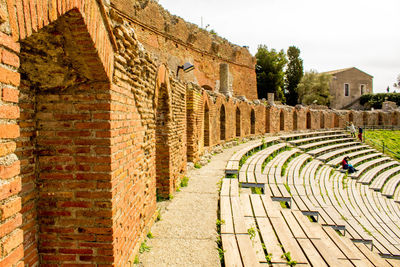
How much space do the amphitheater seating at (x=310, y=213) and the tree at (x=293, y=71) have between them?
2307 centimetres

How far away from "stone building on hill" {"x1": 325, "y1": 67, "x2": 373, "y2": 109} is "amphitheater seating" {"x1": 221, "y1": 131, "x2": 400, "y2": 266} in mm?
29613

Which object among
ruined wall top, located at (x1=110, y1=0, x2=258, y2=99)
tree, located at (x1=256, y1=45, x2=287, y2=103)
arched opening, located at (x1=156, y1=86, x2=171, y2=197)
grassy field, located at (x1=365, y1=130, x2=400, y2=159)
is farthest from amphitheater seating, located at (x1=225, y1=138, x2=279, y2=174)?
tree, located at (x1=256, y1=45, x2=287, y2=103)

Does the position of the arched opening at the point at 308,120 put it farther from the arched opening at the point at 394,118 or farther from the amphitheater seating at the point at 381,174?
the arched opening at the point at 394,118

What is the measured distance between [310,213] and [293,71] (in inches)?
1318

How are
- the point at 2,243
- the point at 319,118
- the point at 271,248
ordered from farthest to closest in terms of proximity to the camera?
the point at 319,118, the point at 271,248, the point at 2,243

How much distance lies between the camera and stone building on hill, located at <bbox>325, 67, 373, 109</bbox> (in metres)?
40.2

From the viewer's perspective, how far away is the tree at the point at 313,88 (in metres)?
33.8

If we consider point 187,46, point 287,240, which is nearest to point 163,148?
point 287,240

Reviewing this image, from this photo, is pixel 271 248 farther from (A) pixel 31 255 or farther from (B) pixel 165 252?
(A) pixel 31 255

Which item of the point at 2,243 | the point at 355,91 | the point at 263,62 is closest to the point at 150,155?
the point at 2,243

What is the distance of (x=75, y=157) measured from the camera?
7.22 ft

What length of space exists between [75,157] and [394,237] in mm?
8240

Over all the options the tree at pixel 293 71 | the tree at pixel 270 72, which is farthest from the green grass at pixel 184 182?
the tree at pixel 293 71

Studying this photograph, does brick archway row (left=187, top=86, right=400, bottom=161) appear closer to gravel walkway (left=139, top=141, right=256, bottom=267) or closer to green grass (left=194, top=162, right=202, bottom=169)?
green grass (left=194, top=162, right=202, bottom=169)
